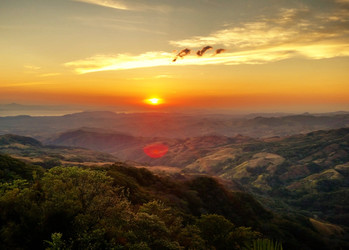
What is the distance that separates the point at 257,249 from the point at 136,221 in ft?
70.6

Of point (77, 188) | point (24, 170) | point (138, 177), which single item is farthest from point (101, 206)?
point (138, 177)

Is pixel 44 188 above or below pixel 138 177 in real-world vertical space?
above

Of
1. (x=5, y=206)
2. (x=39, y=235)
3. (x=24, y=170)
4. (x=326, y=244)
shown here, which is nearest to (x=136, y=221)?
(x=39, y=235)

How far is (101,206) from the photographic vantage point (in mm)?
30641

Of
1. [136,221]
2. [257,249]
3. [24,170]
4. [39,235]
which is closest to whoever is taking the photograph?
[257,249]

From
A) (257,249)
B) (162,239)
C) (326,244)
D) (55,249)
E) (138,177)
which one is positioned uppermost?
(257,249)

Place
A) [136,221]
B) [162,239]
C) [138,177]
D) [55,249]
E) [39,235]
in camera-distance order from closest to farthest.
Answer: [55,249] < [39,235] < [162,239] < [136,221] < [138,177]

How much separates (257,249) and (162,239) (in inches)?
748

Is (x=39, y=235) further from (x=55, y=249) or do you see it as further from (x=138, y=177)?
(x=138, y=177)

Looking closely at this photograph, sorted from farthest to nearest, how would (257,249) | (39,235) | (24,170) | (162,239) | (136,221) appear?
(24,170) → (136,221) → (162,239) → (39,235) → (257,249)

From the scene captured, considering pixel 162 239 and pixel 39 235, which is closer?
pixel 39 235

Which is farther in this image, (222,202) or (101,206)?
(222,202)

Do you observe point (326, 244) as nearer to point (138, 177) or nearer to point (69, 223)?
point (138, 177)

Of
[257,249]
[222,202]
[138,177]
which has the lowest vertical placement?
[222,202]
